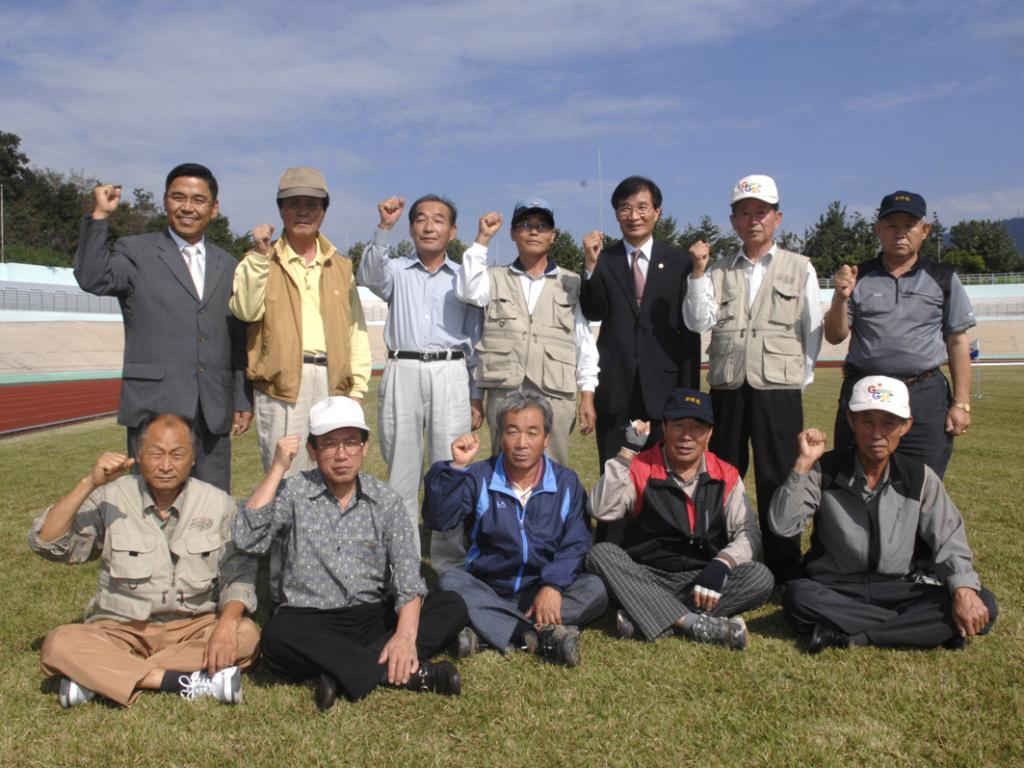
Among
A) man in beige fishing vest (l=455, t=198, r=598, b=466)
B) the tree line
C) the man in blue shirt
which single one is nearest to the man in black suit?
man in beige fishing vest (l=455, t=198, r=598, b=466)

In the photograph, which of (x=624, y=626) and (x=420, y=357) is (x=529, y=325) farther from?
(x=624, y=626)

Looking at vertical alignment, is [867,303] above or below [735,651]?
above

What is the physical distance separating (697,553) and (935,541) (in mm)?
1103

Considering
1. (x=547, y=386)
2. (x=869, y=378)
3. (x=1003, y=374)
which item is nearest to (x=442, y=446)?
(x=547, y=386)

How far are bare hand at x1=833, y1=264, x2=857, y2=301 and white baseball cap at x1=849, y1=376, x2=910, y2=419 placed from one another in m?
0.57

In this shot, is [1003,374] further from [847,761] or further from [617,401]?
[847,761]

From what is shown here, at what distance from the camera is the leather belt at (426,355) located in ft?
15.5

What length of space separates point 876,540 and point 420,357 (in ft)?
8.40

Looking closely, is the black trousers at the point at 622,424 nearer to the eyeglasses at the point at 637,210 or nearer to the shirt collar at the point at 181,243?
the eyeglasses at the point at 637,210

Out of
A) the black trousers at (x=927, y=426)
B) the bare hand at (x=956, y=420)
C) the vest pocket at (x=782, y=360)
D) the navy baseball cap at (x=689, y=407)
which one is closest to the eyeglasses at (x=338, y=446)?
the navy baseball cap at (x=689, y=407)

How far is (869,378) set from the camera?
401 cm

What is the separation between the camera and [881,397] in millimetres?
3895

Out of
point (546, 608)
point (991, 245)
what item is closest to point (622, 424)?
point (546, 608)

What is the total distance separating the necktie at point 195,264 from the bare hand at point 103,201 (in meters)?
0.45
